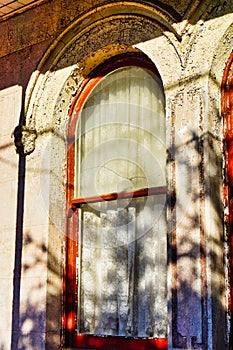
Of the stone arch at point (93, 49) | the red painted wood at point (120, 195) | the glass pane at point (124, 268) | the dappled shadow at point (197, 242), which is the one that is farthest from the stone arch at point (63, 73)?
the dappled shadow at point (197, 242)

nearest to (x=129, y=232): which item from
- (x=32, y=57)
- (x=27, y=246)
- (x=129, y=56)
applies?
(x=27, y=246)

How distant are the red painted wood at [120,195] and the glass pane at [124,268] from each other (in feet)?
0.15

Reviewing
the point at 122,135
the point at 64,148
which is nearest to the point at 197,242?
the point at 122,135

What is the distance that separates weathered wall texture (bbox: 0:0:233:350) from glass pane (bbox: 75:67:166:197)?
23 centimetres

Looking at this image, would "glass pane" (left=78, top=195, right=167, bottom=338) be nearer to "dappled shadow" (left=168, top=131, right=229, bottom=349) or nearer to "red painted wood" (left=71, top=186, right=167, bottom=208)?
"red painted wood" (left=71, top=186, right=167, bottom=208)

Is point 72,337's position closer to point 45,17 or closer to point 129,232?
point 129,232

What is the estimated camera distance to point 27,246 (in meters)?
6.50

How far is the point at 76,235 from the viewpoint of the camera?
6.42 metres

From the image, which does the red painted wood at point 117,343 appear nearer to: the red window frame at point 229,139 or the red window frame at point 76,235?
the red window frame at point 76,235

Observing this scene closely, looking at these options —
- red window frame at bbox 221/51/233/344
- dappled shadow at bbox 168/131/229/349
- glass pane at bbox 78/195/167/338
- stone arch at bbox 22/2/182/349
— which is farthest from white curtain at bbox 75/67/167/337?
red window frame at bbox 221/51/233/344

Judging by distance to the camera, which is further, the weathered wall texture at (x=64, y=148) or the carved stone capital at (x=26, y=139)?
the carved stone capital at (x=26, y=139)

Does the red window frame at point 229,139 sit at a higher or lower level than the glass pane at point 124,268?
higher

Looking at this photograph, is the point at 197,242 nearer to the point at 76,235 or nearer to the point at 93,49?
the point at 76,235

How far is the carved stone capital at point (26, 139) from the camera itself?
6.69m
